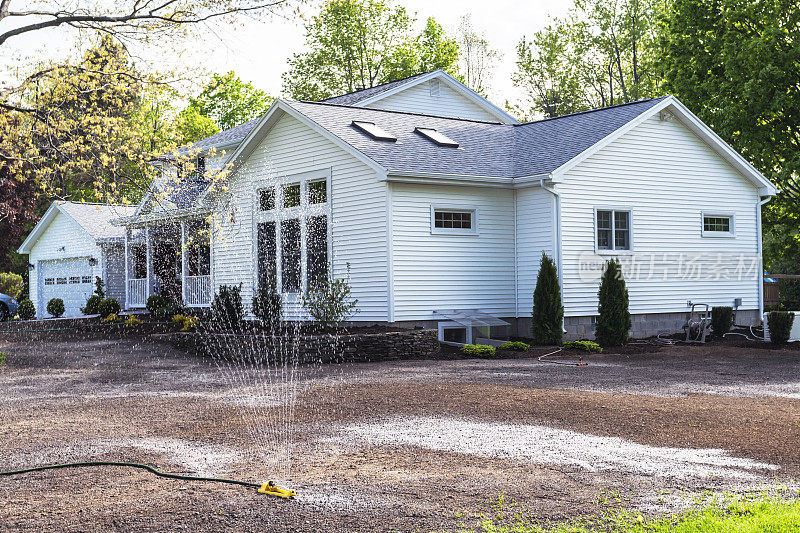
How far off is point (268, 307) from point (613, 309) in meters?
7.33

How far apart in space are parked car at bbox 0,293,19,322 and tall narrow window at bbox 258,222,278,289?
48.5 ft

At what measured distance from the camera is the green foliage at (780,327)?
18062 mm

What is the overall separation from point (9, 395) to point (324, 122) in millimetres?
9991

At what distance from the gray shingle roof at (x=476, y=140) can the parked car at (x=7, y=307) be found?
16.3 metres

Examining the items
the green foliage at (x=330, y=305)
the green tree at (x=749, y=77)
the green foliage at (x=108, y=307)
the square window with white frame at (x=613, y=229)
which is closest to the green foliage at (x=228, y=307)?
the green foliage at (x=330, y=305)

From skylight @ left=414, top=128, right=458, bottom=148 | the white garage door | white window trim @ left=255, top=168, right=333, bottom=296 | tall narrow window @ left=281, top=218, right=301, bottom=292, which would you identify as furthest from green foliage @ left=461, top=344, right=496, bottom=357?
the white garage door

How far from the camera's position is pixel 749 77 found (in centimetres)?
2677

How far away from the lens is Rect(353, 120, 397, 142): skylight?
61.0 feet

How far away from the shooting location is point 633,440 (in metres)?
7.33

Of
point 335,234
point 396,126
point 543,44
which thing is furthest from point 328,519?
point 543,44

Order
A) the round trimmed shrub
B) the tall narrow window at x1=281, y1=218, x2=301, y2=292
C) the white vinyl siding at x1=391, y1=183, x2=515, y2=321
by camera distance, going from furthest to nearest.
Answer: the round trimmed shrub → the tall narrow window at x1=281, y1=218, x2=301, y2=292 → the white vinyl siding at x1=391, y1=183, x2=515, y2=321

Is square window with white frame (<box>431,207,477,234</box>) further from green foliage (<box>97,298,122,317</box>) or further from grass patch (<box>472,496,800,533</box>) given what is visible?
green foliage (<box>97,298,122,317</box>)

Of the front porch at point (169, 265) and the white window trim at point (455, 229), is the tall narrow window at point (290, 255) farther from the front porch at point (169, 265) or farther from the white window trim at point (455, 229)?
the front porch at point (169, 265)

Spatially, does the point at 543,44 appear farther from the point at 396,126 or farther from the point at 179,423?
the point at 179,423
